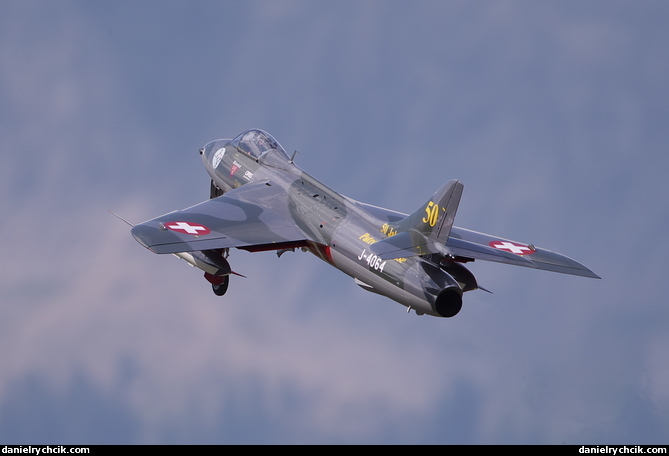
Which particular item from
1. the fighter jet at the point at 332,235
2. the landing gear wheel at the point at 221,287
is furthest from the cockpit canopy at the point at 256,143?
the landing gear wheel at the point at 221,287

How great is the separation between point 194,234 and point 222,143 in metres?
7.67

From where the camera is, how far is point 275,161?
1548 inches

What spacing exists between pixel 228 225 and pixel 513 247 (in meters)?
8.35

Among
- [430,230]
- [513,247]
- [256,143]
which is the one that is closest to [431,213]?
[430,230]

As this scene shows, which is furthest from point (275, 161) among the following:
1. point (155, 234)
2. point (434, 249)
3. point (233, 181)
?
point (434, 249)

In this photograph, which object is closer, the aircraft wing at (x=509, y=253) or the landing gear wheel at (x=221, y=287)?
the aircraft wing at (x=509, y=253)

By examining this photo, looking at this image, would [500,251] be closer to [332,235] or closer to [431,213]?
[431,213]

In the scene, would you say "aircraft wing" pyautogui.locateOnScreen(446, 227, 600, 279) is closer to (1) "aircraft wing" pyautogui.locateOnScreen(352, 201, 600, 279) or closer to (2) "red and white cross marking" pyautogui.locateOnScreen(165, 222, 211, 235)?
(1) "aircraft wing" pyautogui.locateOnScreen(352, 201, 600, 279)

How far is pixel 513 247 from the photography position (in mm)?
35875

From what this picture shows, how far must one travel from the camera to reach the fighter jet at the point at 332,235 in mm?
31656

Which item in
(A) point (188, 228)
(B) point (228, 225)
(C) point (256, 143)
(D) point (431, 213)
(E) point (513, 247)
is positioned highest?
(C) point (256, 143)

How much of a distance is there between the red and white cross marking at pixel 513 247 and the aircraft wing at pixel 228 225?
18.6 ft

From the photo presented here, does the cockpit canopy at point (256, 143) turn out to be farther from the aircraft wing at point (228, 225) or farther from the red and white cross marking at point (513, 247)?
the red and white cross marking at point (513, 247)

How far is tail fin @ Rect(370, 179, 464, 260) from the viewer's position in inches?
1233
